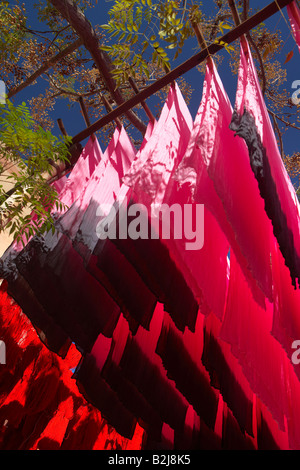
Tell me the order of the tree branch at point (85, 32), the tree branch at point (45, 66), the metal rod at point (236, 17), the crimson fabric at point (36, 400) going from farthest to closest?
the tree branch at point (45, 66)
the tree branch at point (85, 32)
the crimson fabric at point (36, 400)
the metal rod at point (236, 17)

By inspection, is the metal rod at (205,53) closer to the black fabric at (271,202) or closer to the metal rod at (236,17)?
the metal rod at (236,17)

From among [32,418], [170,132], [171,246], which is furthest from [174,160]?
[32,418]

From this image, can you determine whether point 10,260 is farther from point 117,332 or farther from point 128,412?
point 128,412

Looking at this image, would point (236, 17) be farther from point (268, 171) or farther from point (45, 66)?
point (45, 66)

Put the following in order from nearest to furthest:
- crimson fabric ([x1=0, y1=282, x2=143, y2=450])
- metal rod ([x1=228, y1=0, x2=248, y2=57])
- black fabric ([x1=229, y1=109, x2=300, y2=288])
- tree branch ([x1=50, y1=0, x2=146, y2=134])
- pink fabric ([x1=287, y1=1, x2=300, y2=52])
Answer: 1. black fabric ([x1=229, y1=109, x2=300, y2=288])
2. pink fabric ([x1=287, y1=1, x2=300, y2=52])
3. metal rod ([x1=228, y1=0, x2=248, y2=57])
4. crimson fabric ([x1=0, y1=282, x2=143, y2=450])
5. tree branch ([x1=50, y1=0, x2=146, y2=134])

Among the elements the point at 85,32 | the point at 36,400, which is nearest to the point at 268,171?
the point at 36,400

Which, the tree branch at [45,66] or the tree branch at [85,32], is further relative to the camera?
the tree branch at [45,66]

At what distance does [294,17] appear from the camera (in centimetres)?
148

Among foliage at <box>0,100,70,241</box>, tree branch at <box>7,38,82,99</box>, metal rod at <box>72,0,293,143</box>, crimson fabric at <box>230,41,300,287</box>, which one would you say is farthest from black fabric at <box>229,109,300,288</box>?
tree branch at <box>7,38,82,99</box>

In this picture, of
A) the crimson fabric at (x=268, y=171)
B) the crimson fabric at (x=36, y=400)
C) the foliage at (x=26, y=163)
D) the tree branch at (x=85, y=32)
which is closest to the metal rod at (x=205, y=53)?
the crimson fabric at (x=268, y=171)

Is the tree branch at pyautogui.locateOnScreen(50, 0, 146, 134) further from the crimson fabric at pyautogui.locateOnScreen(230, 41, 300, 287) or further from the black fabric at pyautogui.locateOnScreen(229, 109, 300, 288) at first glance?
the black fabric at pyautogui.locateOnScreen(229, 109, 300, 288)

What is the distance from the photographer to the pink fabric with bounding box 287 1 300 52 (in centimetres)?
146

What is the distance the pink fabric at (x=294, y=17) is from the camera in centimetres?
146
